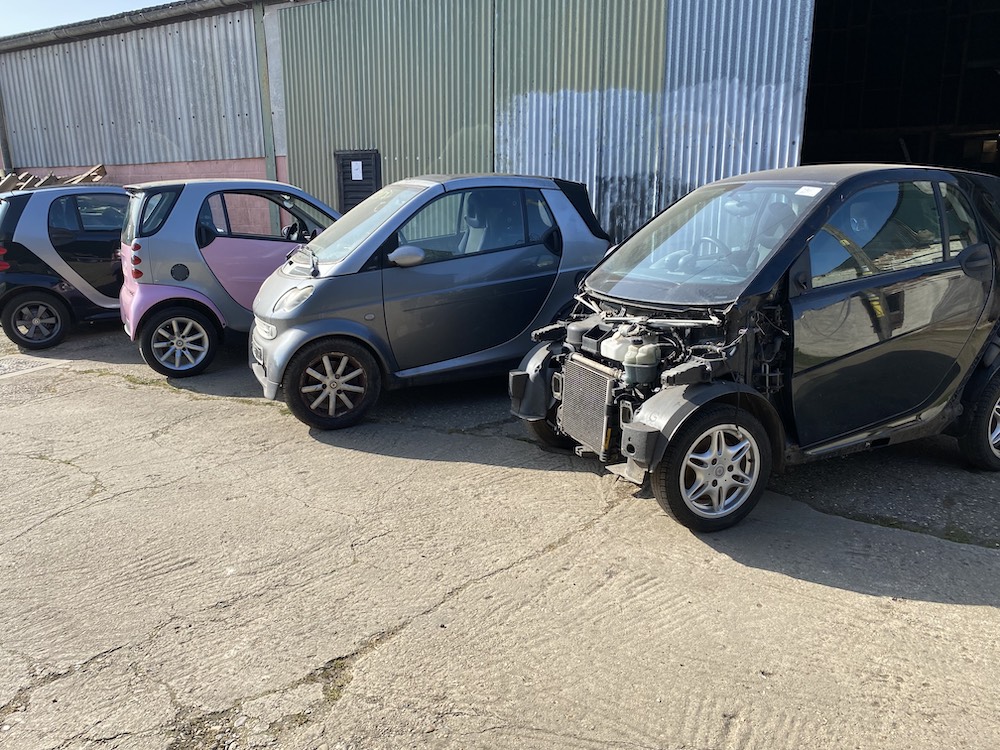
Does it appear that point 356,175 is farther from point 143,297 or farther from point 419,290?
point 419,290

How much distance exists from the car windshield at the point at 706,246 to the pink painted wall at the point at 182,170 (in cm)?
950

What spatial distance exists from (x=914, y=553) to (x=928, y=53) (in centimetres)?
1694

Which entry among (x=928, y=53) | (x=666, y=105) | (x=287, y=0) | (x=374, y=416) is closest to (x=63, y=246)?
(x=374, y=416)

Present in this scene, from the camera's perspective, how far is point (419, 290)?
5883 mm

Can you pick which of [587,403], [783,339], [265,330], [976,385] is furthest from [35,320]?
[976,385]

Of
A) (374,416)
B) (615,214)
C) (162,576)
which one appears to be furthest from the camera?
(615,214)

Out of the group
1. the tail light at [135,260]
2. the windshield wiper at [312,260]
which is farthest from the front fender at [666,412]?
the tail light at [135,260]

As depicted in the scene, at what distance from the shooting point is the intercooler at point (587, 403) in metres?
4.14

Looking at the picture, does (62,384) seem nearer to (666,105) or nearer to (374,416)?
(374,416)

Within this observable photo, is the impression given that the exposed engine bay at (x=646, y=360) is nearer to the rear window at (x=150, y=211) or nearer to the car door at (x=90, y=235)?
the rear window at (x=150, y=211)

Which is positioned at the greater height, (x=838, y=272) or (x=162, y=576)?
(x=838, y=272)

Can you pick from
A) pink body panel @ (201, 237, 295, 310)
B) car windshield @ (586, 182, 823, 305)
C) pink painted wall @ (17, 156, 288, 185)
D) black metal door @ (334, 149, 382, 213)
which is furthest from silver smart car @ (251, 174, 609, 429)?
pink painted wall @ (17, 156, 288, 185)

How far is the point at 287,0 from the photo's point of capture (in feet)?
40.1

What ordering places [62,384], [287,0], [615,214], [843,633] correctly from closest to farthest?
1. [843,633]
2. [62,384]
3. [615,214]
4. [287,0]
